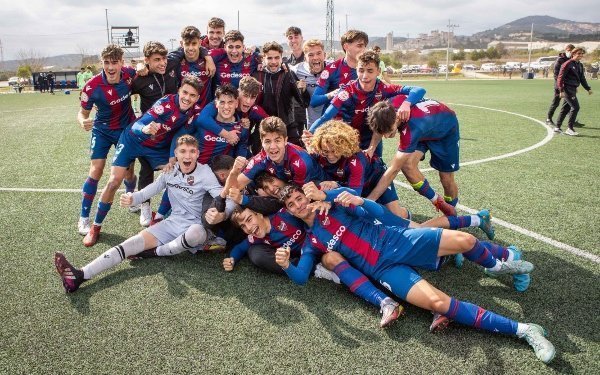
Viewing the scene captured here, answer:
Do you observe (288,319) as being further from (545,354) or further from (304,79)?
(304,79)

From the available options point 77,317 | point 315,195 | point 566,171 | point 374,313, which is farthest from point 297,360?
point 566,171

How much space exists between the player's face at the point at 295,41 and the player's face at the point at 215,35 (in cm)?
135

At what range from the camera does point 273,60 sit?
17.9 feet

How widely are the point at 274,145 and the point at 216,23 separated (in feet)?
9.02

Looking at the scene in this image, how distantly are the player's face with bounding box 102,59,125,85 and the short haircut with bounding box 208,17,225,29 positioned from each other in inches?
53.0

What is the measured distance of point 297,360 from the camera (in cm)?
279

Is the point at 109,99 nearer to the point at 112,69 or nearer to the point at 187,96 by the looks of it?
the point at 112,69

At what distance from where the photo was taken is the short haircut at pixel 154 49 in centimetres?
517

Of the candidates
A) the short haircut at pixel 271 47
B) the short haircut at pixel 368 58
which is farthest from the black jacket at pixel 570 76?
the short haircut at pixel 271 47

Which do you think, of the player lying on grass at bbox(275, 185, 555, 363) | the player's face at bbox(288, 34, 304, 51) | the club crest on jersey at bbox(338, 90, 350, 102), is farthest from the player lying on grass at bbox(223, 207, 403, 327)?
the player's face at bbox(288, 34, 304, 51)

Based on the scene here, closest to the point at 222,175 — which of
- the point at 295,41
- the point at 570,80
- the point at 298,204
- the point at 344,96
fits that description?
the point at 298,204

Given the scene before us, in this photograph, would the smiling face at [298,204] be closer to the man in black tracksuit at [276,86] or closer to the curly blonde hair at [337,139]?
the curly blonde hair at [337,139]

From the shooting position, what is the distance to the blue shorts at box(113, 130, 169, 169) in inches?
195

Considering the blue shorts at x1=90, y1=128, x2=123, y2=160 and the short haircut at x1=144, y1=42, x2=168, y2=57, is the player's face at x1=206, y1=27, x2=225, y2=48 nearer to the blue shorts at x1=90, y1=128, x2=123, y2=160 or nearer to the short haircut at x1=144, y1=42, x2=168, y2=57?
the short haircut at x1=144, y1=42, x2=168, y2=57
